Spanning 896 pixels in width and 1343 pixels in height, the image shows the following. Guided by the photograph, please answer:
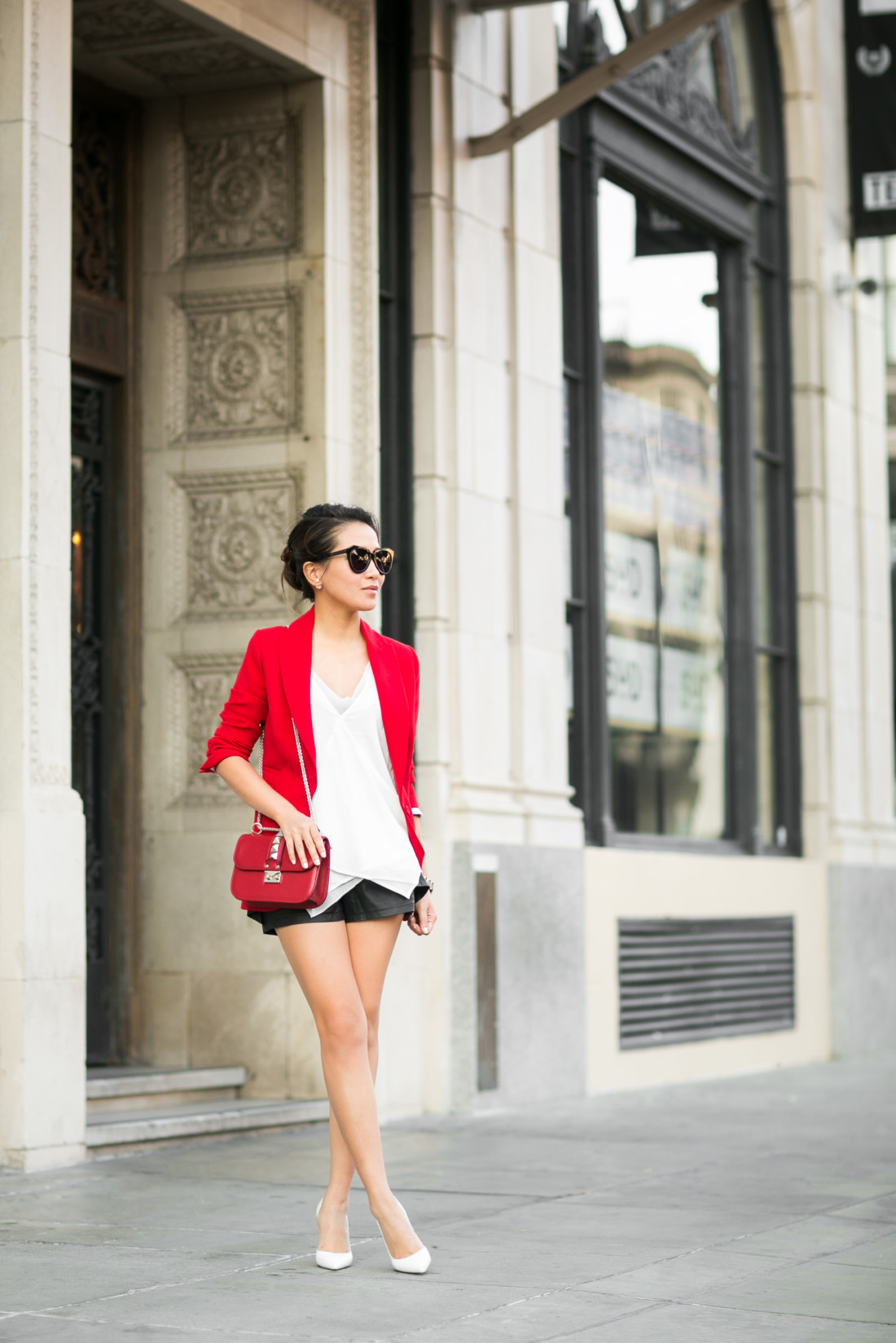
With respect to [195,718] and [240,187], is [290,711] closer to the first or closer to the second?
[195,718]

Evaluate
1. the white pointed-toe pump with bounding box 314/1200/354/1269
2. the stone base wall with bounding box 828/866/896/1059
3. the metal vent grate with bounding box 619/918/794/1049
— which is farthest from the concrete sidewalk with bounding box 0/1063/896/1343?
the stone base wall with bounding box 828/866/896/1059

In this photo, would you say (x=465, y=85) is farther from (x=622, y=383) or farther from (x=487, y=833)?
(x=487, y=833)

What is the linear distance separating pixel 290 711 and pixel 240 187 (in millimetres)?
5523

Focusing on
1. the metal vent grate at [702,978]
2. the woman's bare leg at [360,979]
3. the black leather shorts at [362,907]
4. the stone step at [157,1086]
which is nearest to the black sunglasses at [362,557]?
the black leather shorts at [362,907]

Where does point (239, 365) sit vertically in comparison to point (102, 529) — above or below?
above

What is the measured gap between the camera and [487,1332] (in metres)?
4.86

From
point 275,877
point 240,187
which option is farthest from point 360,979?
point 240,187

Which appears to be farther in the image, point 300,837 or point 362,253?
point 362,253

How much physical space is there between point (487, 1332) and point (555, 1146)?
420 centimetres

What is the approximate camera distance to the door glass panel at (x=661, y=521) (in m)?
13.3

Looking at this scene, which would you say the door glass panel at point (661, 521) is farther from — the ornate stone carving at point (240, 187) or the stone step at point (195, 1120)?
the stone step at point (195, 1120)

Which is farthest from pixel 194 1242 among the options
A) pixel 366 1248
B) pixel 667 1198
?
pixel 667 1198

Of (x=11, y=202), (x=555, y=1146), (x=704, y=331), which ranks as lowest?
(x=555, y=1146)

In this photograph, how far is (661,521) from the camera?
1405 centimetres
